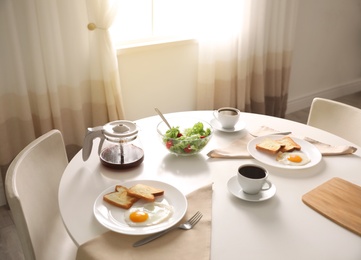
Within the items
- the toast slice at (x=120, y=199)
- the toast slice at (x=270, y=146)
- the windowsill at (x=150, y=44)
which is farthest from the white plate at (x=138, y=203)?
the windowsill at (x=150, y=44)

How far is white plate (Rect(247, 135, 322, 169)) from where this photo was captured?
1299 millimetres

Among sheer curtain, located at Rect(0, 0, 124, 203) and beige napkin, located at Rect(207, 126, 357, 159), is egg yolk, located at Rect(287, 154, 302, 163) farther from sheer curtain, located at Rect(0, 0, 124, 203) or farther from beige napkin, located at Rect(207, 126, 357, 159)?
sheer curtain, located at Rect(0, 0, 124, 203)

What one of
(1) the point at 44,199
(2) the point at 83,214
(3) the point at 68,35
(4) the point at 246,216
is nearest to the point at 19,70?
(3) the point at 68,35

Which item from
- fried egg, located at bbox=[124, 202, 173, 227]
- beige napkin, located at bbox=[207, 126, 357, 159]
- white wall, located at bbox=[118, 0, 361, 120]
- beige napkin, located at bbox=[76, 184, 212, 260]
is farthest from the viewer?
white wall, located at bbox=[118, 0, 361, 120]

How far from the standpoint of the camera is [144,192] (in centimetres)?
111

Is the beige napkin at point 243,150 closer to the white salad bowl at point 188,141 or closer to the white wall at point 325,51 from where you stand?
the white salad bowl at point 188,141

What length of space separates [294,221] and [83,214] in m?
0.58

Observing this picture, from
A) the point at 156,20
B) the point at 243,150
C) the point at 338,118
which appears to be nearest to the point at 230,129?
the point at 243,150

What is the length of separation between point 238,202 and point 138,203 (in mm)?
292

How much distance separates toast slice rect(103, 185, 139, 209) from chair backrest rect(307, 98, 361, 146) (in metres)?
1.08

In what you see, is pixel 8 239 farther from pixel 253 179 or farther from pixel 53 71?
pixel 253 179

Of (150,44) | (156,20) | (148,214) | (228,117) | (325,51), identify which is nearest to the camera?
(148,214)

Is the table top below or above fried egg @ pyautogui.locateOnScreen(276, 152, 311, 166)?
below

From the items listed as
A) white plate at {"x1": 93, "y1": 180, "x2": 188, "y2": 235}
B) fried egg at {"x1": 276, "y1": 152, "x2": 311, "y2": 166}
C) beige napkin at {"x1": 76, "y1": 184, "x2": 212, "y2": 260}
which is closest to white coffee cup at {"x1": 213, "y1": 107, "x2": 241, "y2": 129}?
fried egg at {"x1": 276, "y1": 152, "x2": 311, "y2": 166}
